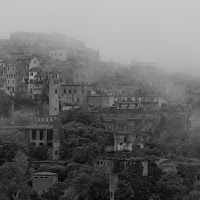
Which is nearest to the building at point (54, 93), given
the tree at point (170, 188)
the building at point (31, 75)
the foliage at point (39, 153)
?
the building at point (31, 75)

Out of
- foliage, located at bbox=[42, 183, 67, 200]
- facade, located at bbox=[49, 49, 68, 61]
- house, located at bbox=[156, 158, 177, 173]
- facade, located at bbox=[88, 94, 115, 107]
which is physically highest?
facade, located at bbox=[49, 49, 68, 61]

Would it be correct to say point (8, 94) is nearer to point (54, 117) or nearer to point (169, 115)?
point (54, 117)

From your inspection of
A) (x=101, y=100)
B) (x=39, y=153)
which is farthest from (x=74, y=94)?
(x=39, y=153)

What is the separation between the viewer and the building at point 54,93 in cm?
4112

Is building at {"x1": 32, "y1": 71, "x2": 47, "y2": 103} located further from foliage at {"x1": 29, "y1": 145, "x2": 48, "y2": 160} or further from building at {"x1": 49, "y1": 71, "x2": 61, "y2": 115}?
foliage at {"x1": 29, "y1": 145, "x2": 48, "y2": 160}

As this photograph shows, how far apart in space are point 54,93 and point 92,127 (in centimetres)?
510

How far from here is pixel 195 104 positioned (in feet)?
137

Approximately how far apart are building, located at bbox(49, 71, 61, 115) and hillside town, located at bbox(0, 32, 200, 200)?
5 cm

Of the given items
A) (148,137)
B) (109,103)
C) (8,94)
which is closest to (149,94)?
(109,103)

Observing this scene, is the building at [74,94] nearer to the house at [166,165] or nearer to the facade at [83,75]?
the facade at [83,75]

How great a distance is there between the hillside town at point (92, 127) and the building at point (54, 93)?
5 cm

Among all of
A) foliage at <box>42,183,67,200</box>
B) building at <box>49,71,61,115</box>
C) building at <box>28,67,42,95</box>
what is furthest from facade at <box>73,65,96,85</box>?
foliage at <box>42,183,67,200</box>

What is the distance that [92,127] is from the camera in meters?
37.2

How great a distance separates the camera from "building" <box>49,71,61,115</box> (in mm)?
41125
